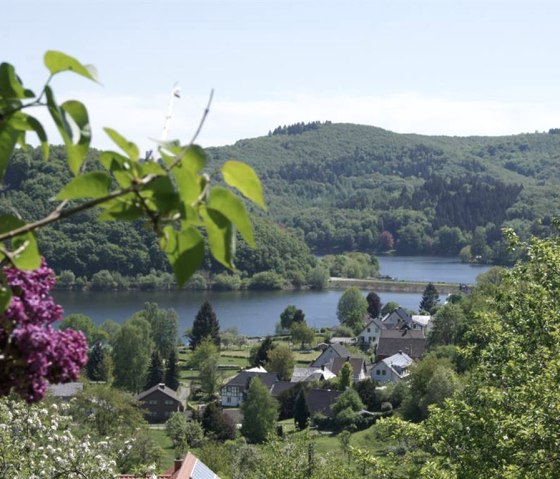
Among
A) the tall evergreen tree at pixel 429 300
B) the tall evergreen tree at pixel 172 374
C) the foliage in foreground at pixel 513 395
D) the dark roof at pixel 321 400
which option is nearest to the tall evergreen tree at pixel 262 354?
the tall evergreen tree at pixel 172 374

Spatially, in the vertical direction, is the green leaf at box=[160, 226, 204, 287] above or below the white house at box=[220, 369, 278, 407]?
above

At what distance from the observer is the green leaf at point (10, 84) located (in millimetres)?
1224

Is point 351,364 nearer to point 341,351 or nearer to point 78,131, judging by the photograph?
point 341,351

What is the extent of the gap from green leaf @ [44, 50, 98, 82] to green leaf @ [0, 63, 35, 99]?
0.23 feet

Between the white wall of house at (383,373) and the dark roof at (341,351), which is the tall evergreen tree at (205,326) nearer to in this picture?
the dark roof at (341,351)

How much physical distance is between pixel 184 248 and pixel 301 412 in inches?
1365

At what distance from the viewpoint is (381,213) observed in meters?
134

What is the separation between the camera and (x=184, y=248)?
1.19 meters

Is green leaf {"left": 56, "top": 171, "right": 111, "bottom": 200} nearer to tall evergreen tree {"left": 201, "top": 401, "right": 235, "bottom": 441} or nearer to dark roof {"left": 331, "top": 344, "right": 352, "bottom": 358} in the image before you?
tall evergreen tree {"left": 201, "top": 401, "right": 235, "bottom": 441}

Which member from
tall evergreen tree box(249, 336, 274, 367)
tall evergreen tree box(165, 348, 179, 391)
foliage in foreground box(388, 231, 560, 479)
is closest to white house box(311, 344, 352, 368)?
tall evergreen tree box(249, 336, 274, 367)

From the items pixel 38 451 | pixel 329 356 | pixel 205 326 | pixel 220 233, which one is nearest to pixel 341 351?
pixel 329 356

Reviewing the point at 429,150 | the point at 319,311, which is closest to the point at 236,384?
the point at 319,311

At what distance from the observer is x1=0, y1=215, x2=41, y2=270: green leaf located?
1.27m

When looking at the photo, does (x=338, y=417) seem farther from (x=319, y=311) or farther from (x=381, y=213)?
(x=381, y=213)
